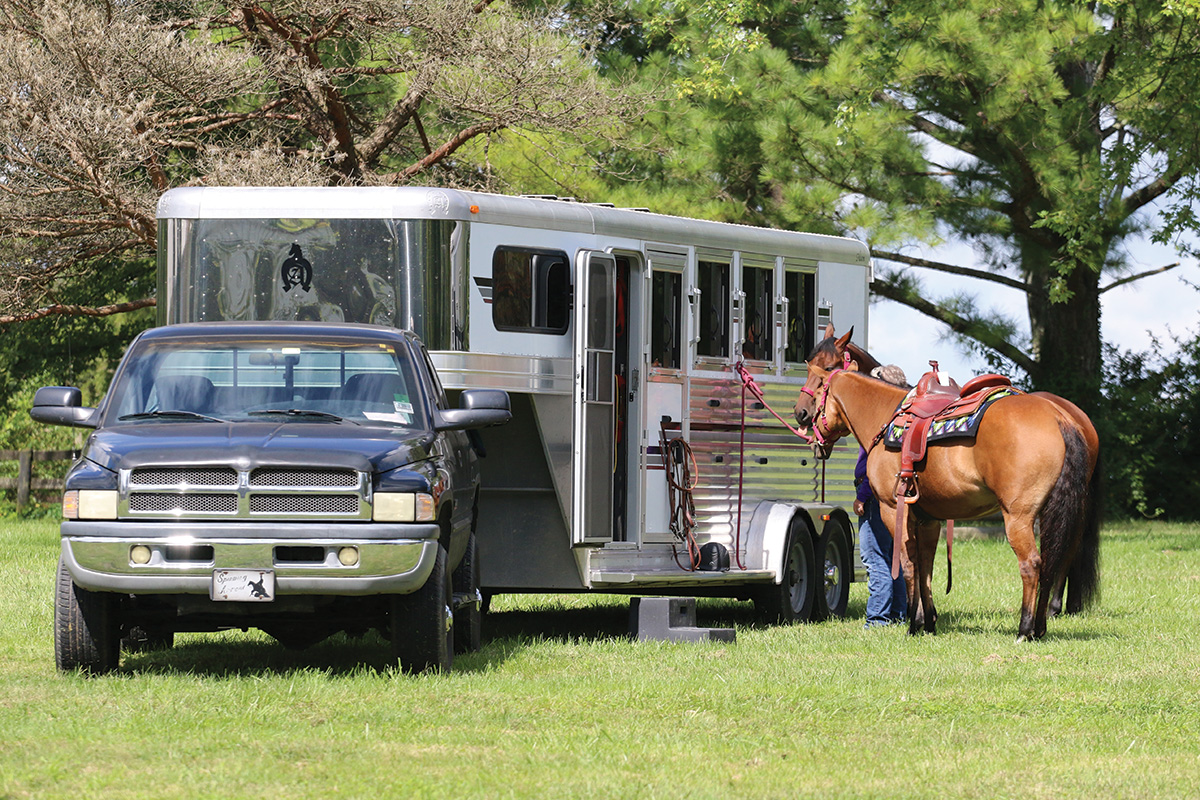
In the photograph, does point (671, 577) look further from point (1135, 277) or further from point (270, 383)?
point (1135, 277)

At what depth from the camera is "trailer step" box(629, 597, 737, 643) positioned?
11898 millimetres

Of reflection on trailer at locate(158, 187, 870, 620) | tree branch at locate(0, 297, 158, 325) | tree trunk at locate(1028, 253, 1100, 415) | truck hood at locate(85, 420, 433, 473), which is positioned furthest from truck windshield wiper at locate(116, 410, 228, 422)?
tree trunk at locate(1028, 253, 1100, 415)

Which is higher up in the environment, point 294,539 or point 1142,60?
point 1142,60

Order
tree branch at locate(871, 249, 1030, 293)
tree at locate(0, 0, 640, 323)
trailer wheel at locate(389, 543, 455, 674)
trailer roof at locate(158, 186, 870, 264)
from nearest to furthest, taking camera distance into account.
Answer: trailer wheel at locate(389, 543, 455, 674)
trailer roof at locate(158, 186, 870, 264)
tree at locate(0, 0, 640, 323)
tree branch at locate(871, 249, 1030, 293)

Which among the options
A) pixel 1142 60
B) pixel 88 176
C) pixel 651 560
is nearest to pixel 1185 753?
pixel 651 560

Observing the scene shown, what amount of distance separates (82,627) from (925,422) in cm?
593

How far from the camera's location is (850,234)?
23.9 meters

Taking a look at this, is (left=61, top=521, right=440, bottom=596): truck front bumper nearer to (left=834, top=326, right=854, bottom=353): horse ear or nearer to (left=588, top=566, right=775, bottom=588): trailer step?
(left=588, top=566, right=775, bottom=588): trailer step

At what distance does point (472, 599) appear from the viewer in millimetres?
10828

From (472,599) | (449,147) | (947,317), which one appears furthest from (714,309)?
(947,317)

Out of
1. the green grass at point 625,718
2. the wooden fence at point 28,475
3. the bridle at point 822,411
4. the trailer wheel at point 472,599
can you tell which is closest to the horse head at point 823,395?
the bridle at point 822,411

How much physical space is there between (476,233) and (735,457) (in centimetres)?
333

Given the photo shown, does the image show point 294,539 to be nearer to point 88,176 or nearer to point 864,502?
point 864,502

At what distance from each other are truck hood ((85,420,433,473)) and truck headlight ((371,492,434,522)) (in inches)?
6.1
